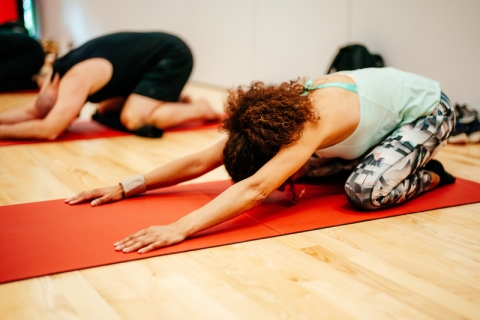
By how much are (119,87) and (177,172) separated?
5.23 feet

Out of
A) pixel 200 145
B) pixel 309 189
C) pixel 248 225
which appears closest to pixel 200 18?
pixel 200 145

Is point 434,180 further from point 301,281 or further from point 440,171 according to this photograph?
point 301,281

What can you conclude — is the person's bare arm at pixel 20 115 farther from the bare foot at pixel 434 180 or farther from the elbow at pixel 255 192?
the bare foot at pixel 434 180

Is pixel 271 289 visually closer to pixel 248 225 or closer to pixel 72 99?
pixel 248 225

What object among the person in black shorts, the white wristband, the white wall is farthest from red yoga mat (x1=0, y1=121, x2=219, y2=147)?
the white wristband

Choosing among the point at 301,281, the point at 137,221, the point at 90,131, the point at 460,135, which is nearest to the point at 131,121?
the point at 90,131

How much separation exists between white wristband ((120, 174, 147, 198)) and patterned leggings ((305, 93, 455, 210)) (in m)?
0.87

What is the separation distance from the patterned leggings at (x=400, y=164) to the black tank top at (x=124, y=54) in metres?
1.96

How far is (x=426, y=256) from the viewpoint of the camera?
1.77 metres

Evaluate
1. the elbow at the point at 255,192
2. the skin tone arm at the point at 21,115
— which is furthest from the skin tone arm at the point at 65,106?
the elbow at the point at 255,192

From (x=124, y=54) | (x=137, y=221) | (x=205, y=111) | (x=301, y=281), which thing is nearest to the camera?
(x=301, y=281)

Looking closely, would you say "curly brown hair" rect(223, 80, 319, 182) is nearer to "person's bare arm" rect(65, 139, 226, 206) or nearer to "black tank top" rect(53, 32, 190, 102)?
"person's bare arm" rect(65, 139, 226, 206)

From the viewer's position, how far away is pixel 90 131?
389cm

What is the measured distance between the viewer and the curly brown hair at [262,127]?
1868mm
